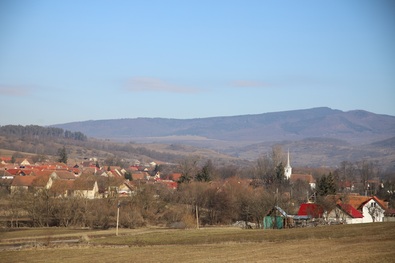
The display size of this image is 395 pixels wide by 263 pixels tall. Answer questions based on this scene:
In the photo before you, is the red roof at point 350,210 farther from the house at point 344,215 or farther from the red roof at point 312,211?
the red roof at point 312,211

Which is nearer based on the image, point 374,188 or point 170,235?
point 170,235

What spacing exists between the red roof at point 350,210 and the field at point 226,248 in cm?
1989

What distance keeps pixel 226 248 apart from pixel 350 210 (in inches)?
1366

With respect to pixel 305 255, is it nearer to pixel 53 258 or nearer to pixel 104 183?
pixel 53 258

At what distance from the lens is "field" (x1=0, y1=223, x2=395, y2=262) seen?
34438 mm

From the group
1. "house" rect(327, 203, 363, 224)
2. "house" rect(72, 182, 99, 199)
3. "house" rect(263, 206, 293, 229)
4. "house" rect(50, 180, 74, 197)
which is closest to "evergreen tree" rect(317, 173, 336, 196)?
"house" rect(327, 203, 363, 224)

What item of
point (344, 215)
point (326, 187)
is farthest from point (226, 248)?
point (326, 187)

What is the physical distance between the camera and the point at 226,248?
137 ft

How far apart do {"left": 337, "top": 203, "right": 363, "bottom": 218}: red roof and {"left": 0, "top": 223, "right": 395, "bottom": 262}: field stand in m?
19.9

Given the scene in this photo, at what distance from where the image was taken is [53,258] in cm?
3750

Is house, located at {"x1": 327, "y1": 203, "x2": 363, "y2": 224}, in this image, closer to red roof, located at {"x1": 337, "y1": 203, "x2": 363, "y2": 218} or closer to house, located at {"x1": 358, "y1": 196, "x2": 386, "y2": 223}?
red roof, located at {"x1": 337, "y1": 203, "x2": 363, "y2": 218}

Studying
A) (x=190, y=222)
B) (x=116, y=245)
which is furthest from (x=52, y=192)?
(x=116, y=245)

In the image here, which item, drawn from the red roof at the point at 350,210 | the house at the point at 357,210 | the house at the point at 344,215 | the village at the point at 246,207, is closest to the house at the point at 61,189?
the village at the point at 246,207

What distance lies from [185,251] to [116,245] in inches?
342
